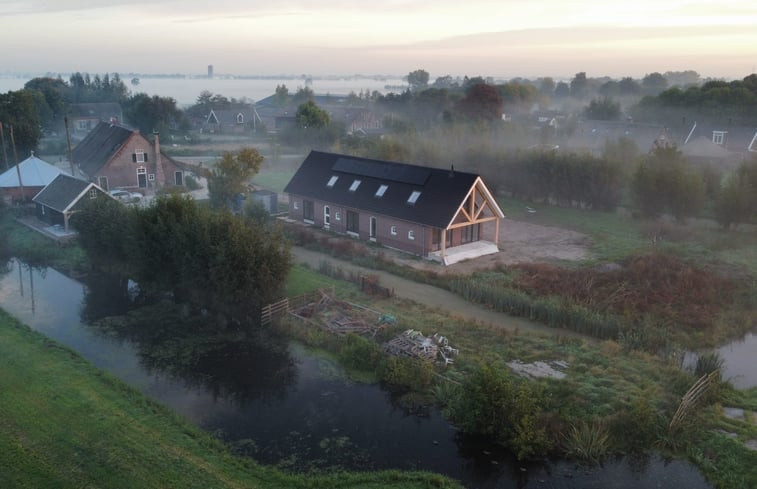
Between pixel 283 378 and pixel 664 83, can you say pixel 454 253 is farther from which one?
pixel 664 83

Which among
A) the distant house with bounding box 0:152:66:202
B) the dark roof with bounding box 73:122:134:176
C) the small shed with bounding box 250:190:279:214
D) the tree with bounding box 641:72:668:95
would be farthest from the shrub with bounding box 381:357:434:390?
the tree with bounding box 641:72:668:95

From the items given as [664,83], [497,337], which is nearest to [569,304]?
[497,337]

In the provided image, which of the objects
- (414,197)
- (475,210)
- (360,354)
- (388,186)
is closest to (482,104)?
(388,186)

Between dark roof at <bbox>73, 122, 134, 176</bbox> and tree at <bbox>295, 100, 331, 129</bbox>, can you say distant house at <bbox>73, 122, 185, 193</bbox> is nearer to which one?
dark roof at <bbox>73, 122, 134, 176</bbox>

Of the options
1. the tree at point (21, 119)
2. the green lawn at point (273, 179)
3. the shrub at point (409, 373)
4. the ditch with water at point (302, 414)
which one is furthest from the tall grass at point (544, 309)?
the tree at point (21, 119)

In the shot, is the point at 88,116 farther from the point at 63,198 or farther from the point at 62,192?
the point at 63,198
